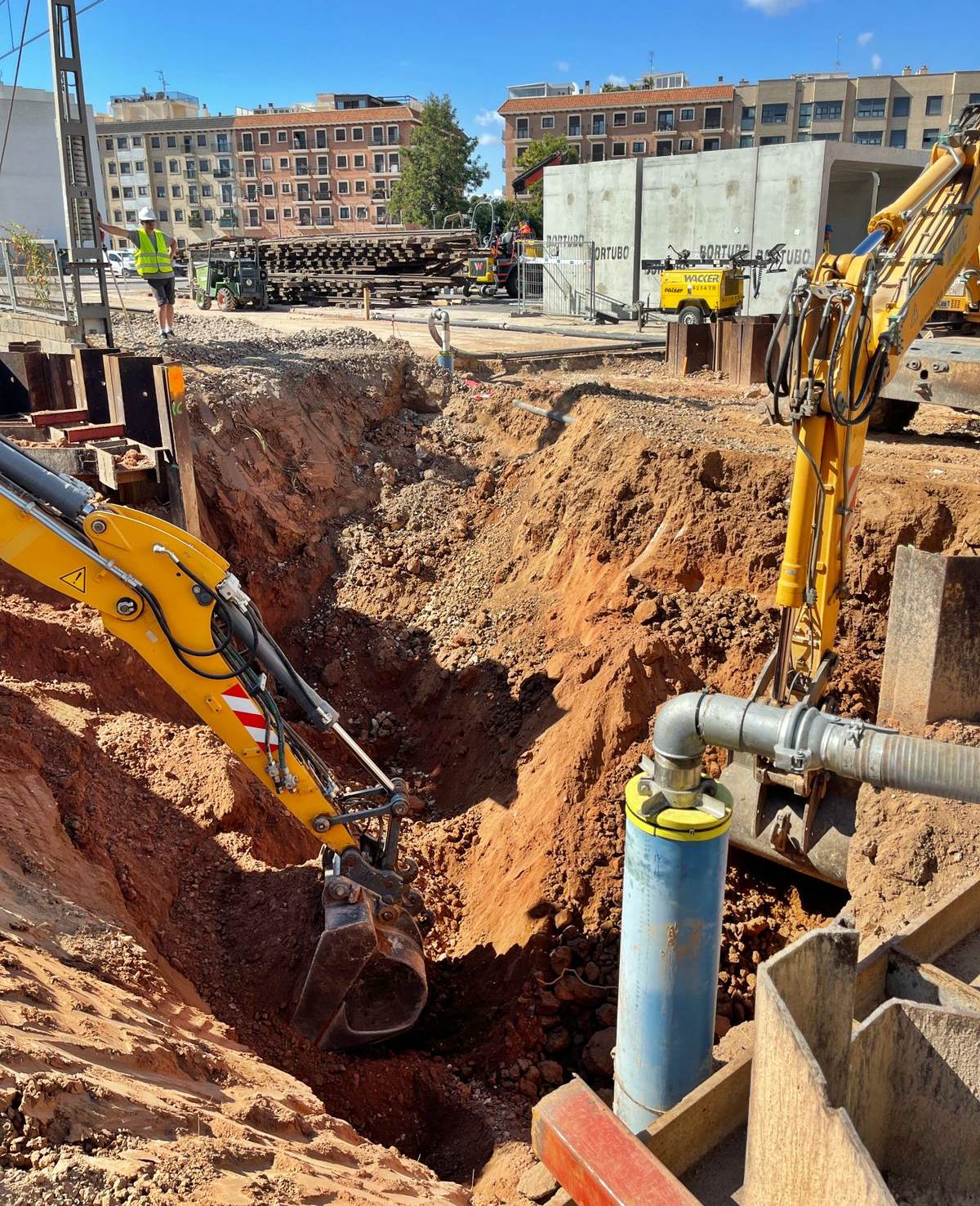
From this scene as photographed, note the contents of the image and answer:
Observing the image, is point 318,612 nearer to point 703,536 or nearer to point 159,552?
point 703,536

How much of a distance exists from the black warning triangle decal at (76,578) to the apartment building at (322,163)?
73602mm

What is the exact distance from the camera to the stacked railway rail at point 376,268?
2998cm

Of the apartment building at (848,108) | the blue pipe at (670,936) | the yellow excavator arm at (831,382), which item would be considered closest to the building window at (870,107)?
the apartment building at (848,108)

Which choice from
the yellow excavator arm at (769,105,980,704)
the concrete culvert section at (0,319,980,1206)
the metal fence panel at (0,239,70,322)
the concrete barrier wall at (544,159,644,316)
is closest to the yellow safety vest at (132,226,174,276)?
the metal fence panel at (0,239,70,322)

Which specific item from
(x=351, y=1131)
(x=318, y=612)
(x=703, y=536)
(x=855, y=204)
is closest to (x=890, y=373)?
(x=703, y=536)

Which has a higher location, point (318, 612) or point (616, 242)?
point (616, 242)

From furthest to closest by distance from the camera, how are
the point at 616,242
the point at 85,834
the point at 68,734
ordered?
the point at 616,242 < the point at 68,734 < the point at 85,834

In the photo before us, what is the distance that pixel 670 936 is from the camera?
3.92 m

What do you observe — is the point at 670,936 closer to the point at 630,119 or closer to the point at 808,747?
the point at 808,747

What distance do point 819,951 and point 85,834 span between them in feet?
16.0

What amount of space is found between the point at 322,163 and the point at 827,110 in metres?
37.6

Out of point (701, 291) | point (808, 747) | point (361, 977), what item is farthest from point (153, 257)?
point (808, 747)

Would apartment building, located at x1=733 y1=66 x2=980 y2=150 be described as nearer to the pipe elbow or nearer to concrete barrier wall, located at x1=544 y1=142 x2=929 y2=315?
concrete barrier wall, located at x1=544 y1=142 x2=929 y2=315

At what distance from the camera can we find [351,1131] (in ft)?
15.2
